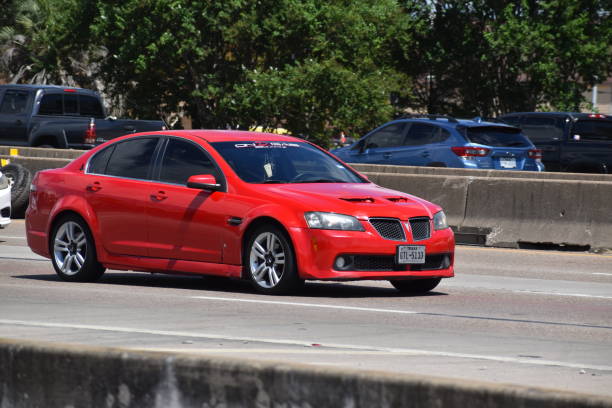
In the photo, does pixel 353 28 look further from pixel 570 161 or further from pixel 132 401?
pixel 132 401

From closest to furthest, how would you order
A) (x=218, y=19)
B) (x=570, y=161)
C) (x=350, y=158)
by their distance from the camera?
(x=350, y=158)
(x=570, y=161)
(x=218, y=19)

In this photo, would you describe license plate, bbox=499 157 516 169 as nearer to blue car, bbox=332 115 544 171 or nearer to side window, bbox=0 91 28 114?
blue car, bbox=332 115 544 171

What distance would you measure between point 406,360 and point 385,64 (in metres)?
43.5

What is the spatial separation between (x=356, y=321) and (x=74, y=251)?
153 inches

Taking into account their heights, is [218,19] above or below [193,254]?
above

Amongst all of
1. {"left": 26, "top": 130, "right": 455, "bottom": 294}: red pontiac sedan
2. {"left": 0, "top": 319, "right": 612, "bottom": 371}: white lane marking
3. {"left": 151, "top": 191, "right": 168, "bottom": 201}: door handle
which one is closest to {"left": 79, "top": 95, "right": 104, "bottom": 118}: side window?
{"left": 26, "top": 130, "right": 455, "bottom": 294}: red pontiac sedan

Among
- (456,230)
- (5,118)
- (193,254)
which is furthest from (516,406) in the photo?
(5,118)

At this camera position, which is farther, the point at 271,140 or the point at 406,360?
the point at 271,140

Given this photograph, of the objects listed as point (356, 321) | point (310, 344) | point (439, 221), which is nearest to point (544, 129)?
point (439, 221)

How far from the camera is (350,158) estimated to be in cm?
2570

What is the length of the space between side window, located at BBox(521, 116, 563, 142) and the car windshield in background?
380 centimetres

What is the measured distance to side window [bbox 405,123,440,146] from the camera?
24.5 meters

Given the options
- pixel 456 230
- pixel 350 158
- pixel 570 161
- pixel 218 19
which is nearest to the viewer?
pixel 456 230

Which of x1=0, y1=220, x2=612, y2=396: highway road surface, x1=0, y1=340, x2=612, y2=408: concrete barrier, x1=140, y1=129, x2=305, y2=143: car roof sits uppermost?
x1=140, y1=129, x2=305, y2=143: car roof
